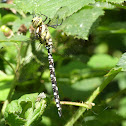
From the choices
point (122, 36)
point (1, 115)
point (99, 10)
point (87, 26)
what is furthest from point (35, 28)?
point (122, 36)

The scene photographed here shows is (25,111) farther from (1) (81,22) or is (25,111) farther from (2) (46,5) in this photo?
(1) (81,22)

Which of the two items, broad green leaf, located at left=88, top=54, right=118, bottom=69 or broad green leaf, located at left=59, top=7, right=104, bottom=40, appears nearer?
broad green leaf, located at left=59, top=7, right=104, bottom=40

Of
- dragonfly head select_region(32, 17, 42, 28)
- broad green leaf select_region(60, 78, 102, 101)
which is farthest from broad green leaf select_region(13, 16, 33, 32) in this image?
broad green leaf select_region(60, 78, 102, 101)

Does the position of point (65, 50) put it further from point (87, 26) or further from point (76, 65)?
point (76, 65)

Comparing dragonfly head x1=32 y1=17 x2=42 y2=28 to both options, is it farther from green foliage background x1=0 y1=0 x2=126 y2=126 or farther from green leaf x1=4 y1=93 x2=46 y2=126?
green leaf x1=4 y1=93 x2=46 y2=126

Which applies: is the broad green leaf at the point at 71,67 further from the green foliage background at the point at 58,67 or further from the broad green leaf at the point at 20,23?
the broad green leaf at the point at 20,23

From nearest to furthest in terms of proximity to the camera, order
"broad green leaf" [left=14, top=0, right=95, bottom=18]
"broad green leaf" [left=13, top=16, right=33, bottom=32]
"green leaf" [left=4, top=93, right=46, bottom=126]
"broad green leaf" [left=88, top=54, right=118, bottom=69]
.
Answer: "green leaf" [left=4, top=93, right=46, bottom=126] < "broad green leaf" [left=14, top=0, right=95, bottom=18] < "broad green leaf" [left=13, top=16, right=33, bottom=32] < "broad green leaf" [left=88, top=54, right=118, bottom=69]

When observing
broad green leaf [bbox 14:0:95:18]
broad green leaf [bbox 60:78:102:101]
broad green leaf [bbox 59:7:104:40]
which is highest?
broad green leaf [bbox 14:0:95:18]
